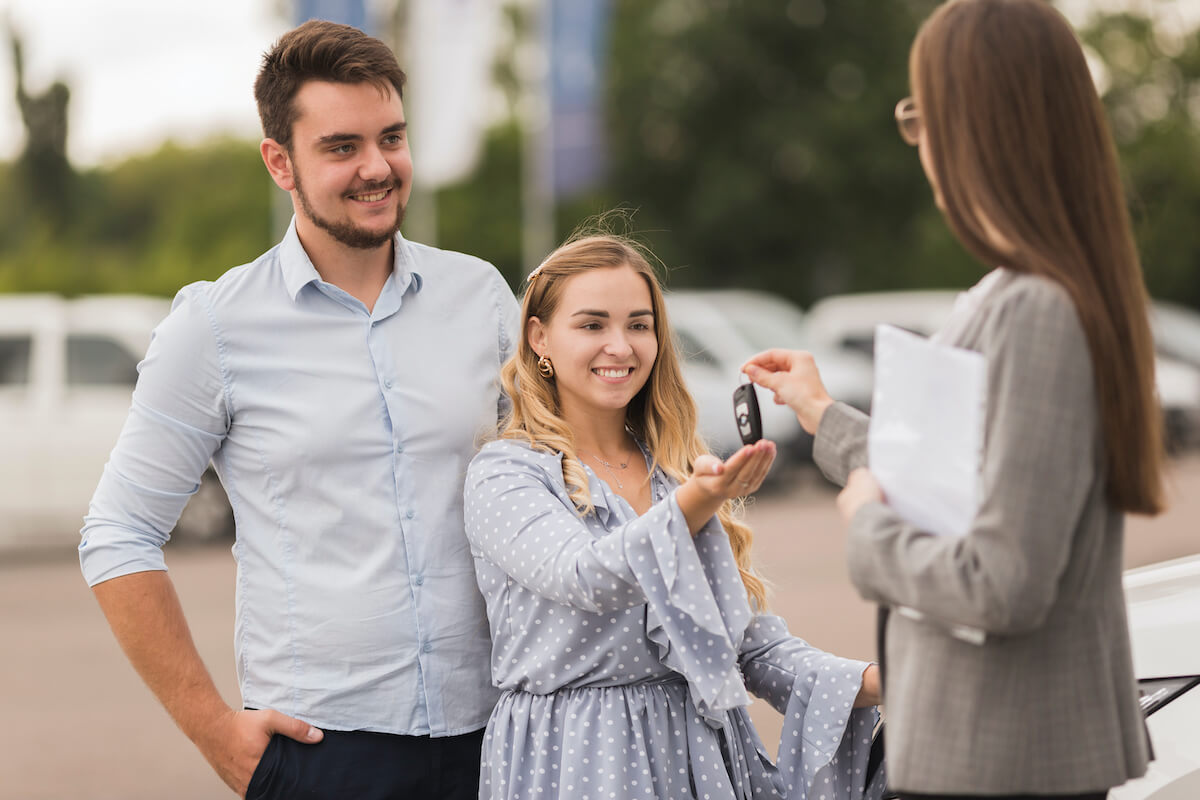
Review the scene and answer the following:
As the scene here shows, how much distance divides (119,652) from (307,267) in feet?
19.8

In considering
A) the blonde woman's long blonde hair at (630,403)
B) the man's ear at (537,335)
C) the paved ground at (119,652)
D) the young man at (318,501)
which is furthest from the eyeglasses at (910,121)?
the young man at (318,501)

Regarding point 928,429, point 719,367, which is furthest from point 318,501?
point 719,367

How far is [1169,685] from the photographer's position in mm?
2357

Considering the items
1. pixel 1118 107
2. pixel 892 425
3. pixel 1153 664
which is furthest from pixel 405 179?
pixel 1118 107

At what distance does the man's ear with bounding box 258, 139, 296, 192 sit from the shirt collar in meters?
0.07

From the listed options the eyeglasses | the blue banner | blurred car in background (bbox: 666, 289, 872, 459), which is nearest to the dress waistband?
the eyeglasses

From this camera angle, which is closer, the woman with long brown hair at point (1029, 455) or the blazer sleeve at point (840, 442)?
the woman with long brown hair at point (1029, 455)

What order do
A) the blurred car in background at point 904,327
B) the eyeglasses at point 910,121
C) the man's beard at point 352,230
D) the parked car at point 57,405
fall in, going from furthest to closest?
1. the blurred car in background at point 904,327
2. the parked car at point 57,405
3. the man's beard at point 352,230
4. the eyeglasses at point 910,121

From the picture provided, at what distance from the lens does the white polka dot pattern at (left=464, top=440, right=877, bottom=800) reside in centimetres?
227

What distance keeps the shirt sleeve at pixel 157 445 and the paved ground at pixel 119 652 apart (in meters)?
1.68

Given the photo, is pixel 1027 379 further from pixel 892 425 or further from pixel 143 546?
pixel 143 546

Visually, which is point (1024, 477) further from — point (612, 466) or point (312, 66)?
point (312, 66)

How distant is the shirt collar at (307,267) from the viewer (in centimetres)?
267

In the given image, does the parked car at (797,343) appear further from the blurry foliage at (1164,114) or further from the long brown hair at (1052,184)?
the blurry foliage at (1164,114)
